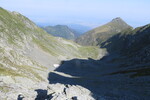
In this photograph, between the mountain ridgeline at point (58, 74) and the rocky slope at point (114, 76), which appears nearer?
the mountain ridgeline at point (58, 74)

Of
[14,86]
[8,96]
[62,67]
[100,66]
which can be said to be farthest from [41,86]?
[100,66]

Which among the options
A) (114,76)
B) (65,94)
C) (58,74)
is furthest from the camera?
(58,74)

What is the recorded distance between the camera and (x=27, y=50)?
141125 millimetres

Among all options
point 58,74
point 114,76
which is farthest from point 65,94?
point 58,74

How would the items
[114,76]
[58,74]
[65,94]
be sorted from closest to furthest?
[65,94] < [114,76] < [58,74]

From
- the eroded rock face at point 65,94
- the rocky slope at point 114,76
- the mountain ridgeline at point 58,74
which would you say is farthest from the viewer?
the rocky slope at point 114,76

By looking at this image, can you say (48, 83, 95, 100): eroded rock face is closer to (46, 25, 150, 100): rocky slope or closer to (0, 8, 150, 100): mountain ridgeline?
(0, 8, 150, 100): mountain ridgeline

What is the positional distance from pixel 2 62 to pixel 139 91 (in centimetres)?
5378

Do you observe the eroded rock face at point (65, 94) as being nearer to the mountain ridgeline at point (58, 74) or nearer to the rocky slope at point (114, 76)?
the mountain ridgeline at point (58, 74)

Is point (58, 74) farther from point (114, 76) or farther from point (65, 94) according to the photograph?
point (65, 94)

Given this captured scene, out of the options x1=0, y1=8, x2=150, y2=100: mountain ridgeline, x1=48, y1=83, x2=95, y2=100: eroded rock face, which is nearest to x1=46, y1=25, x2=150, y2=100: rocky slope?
x1=0, y1=8, x2=150, y2=100: mountain ridgeline

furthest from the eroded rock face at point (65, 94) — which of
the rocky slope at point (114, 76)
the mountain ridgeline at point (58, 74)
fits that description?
the rocky slope at point (114, 76)

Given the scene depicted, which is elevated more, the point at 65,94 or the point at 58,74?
the point at 65,94

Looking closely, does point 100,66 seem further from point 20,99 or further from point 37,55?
point 20,99
